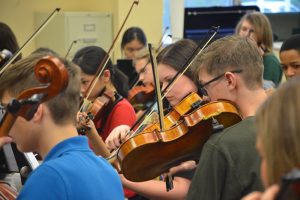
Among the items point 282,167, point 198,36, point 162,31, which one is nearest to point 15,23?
point 162,31

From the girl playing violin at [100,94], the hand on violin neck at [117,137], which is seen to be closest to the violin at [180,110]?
the hand on violin neck at [117,137]

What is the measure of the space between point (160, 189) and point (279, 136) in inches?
54.1

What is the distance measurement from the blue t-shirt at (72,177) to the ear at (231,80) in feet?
1.73

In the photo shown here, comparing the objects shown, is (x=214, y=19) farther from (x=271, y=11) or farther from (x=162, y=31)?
(x=271, y=11)

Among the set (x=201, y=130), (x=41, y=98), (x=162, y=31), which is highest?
(x=41, y=98)

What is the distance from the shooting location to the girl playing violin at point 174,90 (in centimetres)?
242

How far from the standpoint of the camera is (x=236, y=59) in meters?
2.12

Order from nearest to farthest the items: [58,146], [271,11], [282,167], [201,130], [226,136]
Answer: [282,167]
[58,146]
[226,136]
[201,130]
[271,11]

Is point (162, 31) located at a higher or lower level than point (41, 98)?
lower

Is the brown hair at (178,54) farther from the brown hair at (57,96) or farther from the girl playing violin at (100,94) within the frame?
the brown hair at (57,96)

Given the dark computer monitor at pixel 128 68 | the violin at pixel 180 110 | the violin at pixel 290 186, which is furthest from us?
the dark computer monitor at pixel 128 68

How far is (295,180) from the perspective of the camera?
92cm

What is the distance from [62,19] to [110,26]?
52cm

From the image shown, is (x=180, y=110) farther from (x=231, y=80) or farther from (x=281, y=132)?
(x=281, y=132)
